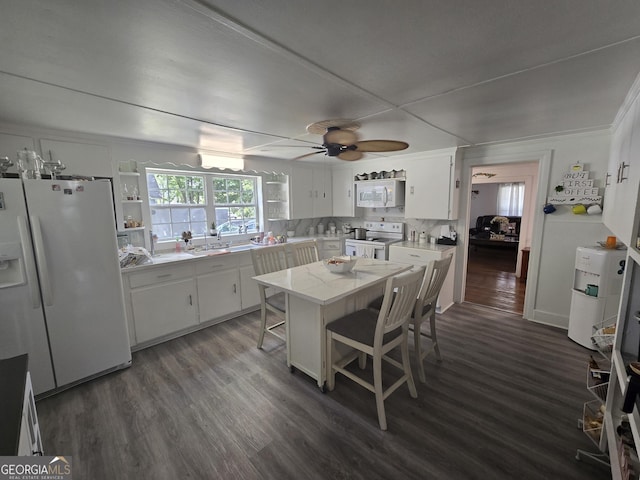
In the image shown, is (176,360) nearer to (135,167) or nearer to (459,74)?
(135,167)

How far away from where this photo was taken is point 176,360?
259cm

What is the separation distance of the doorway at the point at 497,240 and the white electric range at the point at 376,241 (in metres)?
1.08

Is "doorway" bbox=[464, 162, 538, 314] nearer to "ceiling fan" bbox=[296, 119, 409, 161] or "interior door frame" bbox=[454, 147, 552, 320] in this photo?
"interior door frame" bbox=[454, 147, 552, 320]

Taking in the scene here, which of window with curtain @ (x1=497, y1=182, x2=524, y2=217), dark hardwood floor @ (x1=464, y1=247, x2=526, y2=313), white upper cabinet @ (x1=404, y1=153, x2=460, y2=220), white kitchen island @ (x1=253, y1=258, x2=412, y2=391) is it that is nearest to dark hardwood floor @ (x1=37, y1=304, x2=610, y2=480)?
white kitchen island @ (x1=253, y1=258, x2=412, y2=391)

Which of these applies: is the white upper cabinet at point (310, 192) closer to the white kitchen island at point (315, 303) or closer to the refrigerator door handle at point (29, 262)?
the white kitchen island at point (315, 303)

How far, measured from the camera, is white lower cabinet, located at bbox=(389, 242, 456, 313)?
3.51 metres

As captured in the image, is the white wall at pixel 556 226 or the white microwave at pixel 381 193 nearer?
the white wall at pixel 556 226

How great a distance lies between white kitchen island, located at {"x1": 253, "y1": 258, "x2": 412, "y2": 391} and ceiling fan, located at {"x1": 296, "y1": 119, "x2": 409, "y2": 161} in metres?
1.06

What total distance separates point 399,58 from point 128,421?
2.77 metres

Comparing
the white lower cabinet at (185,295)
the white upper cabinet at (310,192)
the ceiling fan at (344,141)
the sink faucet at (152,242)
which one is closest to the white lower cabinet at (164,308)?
the white lower cabinet at (185,295)

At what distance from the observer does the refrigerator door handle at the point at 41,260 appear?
1929 millimetres

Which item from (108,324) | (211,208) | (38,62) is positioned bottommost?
(108,324)

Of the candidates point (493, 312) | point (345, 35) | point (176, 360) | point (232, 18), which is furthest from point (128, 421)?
point (493, 312)

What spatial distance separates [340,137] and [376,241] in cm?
246
